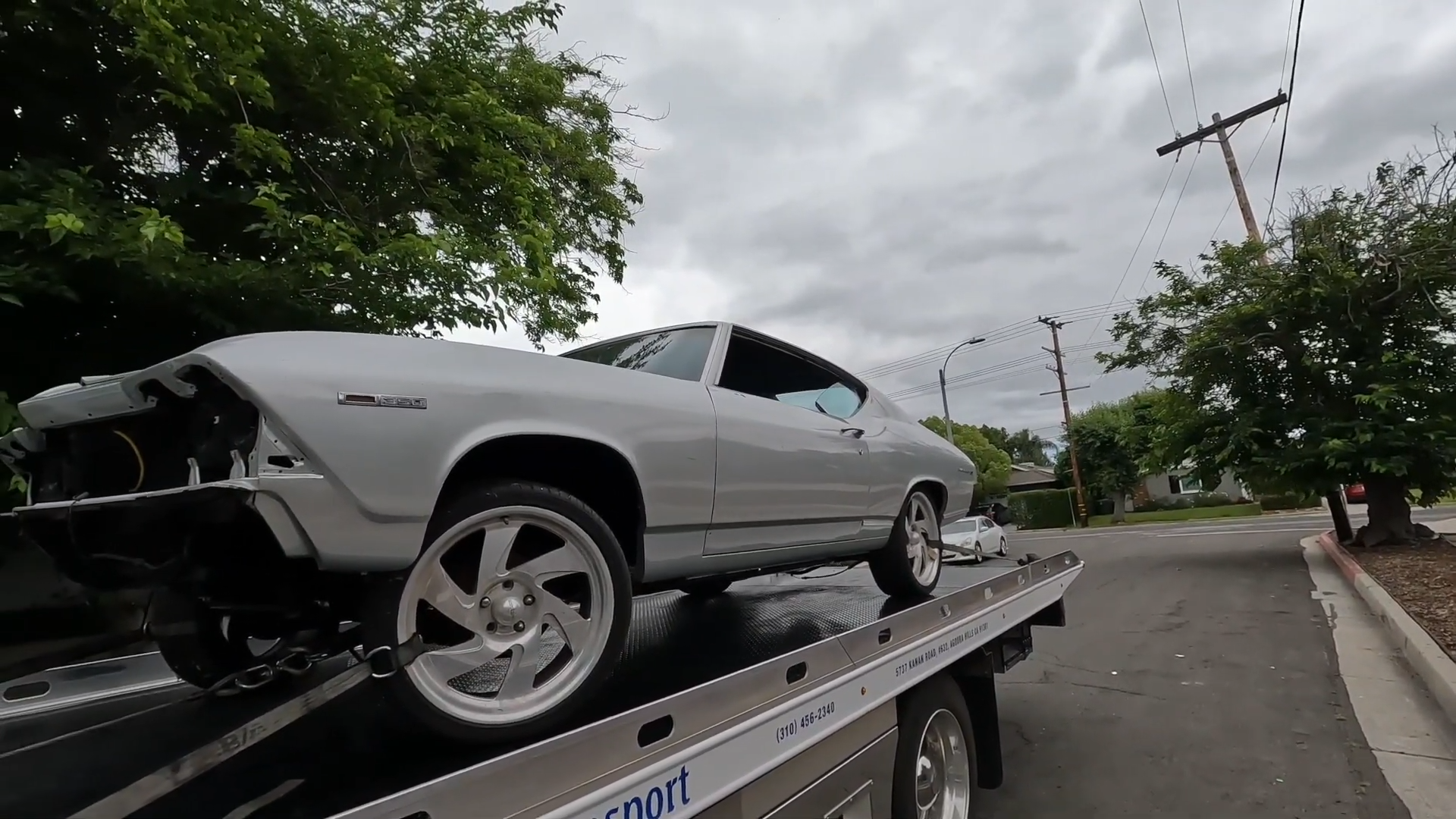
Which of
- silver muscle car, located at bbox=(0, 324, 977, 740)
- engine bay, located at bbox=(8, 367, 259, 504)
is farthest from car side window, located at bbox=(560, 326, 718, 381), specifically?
engine bay, located at bbox=(8, 367, 259, 504)

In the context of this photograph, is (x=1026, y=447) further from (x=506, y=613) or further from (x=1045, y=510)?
(x=506, y=613)

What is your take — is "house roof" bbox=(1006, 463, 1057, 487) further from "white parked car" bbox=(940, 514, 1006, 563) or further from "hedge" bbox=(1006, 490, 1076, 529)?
"white parked car" bbox=(940, 514, 1006, 563)

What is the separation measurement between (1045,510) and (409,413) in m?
38.7

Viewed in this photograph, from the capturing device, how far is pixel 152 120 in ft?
15.8

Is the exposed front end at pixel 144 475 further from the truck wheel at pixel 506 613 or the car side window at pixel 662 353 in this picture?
the car side window at pixel 662 353

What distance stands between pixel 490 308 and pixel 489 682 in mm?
3942

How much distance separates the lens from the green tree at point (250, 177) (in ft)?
13.0

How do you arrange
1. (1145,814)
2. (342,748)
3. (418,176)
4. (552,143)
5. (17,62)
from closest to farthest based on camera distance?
(342,748) < (1145,814) < (17,62) < (418,176) < (552,143)

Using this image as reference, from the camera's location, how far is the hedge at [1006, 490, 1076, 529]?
3619 cm

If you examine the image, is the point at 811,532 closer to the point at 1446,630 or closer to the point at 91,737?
the point at 91,737

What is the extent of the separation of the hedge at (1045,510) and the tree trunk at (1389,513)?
76.7ft

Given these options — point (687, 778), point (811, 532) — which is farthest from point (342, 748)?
point (811, 532)

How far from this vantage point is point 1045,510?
36688 mm

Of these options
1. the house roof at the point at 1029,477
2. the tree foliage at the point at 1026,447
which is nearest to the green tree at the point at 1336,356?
the house roof at the point at 1029,477
